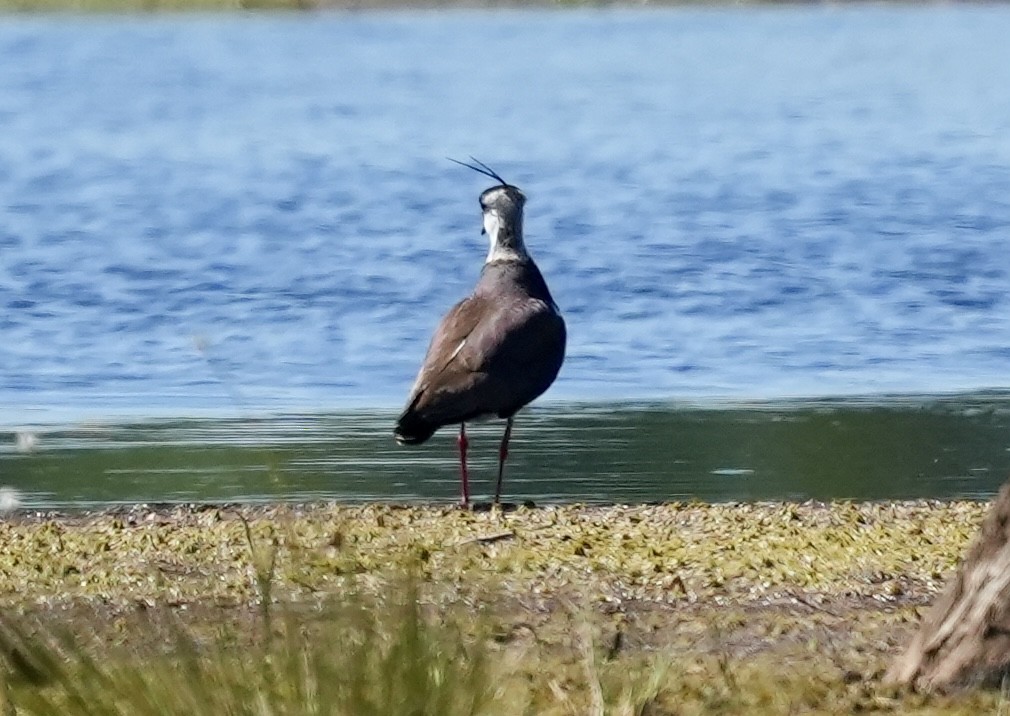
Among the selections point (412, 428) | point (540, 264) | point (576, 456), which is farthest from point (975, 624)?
point (540, 264)

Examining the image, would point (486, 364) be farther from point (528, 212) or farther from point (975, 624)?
point (528, 212)

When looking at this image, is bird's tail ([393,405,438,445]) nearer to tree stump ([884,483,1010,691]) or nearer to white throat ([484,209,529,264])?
white throat ([484,209,529,264])

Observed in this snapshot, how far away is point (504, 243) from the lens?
32.2 feet

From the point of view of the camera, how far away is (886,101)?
38906mm

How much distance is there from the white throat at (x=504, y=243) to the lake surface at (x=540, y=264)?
3.20 feet

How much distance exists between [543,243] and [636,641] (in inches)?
597

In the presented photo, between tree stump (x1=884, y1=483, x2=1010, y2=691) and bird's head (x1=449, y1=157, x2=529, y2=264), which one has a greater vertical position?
bird's head (x1=449, y1=157, x2=529, y2=264)

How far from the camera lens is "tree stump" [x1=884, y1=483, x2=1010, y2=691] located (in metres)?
5.67

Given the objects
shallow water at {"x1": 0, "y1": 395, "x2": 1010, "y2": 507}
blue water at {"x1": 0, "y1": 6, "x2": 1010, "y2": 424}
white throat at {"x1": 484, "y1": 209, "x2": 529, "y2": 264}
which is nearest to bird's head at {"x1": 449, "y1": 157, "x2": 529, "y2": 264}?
white throat at {"x1": 484, "y1": 209, "x2": 529, "y2": 264}

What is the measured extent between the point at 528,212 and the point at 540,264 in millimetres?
3889

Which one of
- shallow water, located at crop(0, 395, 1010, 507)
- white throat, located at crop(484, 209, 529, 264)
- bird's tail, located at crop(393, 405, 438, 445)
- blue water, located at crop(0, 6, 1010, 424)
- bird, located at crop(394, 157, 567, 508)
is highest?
white throat, located at crop(484, 209, 529, 264)

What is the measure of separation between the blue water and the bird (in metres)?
2.91

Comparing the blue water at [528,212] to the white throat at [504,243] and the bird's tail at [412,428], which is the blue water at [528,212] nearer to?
the white throat at [504,243]

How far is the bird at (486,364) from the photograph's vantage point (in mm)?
8984
